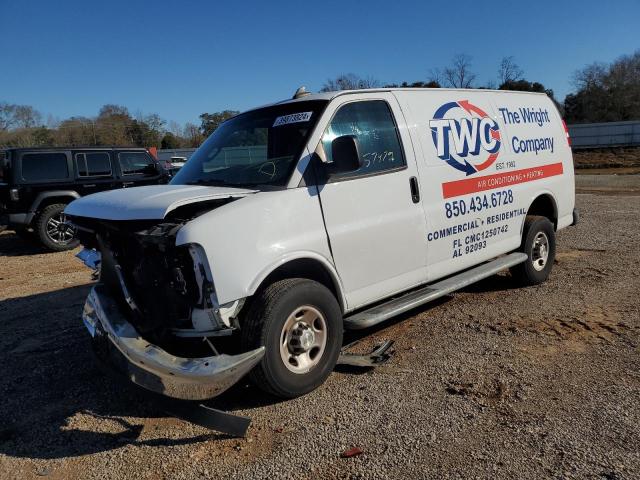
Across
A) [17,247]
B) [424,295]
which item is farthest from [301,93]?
[17,247]

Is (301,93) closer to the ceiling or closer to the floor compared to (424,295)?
closer to the ceiling

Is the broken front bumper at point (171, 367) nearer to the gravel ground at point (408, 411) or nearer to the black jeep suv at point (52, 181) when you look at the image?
the gravel ground at point (408, 411)

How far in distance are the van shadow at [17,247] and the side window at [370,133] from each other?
9124 mm

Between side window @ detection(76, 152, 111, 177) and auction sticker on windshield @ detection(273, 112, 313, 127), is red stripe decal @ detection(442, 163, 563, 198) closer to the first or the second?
auction sticker on windshield @ detection(273, 112, 313, 127)

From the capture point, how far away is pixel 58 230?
34.8 feet

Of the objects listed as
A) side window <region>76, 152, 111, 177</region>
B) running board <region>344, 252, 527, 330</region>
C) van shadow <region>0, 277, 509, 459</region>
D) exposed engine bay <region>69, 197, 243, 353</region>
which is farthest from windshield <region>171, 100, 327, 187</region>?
side window <region>76, 152, 111, 177</region>

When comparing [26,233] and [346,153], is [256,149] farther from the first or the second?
[26,233]

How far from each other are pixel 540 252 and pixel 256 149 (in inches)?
151

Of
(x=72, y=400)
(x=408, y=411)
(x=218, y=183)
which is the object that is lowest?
(x=408, y=411)

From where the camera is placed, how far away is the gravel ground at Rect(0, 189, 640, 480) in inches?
114

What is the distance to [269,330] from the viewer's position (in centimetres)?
324

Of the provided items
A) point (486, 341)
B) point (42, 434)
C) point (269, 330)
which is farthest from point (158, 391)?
point (486, 341)

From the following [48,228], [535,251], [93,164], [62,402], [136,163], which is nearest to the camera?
[62,402]

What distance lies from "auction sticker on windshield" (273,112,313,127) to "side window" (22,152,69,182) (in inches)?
326
